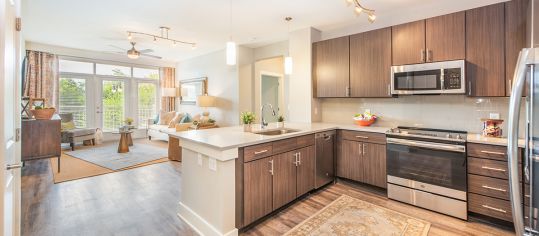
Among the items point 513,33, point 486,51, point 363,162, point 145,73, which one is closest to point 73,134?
point 145,73

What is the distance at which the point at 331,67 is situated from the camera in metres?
4.01

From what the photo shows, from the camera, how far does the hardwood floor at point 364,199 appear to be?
238 cm

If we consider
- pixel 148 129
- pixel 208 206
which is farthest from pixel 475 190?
pixel 148 129

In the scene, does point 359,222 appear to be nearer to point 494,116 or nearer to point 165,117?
point 494,116

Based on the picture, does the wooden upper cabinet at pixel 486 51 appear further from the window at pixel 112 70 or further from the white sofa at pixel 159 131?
the window at pixel 112 70

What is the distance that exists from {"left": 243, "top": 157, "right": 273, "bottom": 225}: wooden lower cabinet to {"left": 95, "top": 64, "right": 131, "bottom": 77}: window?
7.02 m

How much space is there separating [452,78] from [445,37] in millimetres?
524

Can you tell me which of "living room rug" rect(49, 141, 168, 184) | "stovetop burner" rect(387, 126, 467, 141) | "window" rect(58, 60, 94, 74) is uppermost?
"window" rect(58, 60, 94, 74)

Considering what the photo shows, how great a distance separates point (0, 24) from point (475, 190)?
12.6ft

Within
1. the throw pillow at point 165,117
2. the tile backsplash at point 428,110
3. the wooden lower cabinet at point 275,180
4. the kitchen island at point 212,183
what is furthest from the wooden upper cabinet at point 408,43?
the throw pillow at point 165,117

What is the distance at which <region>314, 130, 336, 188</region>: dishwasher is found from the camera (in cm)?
330

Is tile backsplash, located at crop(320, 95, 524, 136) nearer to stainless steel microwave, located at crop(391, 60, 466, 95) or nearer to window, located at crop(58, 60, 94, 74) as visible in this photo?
stainless steel microwave, located at crop(391, 60, 466, 95)

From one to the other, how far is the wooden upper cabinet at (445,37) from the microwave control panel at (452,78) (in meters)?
0.16

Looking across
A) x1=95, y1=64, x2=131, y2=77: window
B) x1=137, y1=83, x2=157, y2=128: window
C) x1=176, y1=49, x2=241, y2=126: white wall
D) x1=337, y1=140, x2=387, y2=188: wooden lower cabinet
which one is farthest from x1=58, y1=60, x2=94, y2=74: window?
x1=337, y1=140, x2=387, y2=188: wooden lower cabinet
